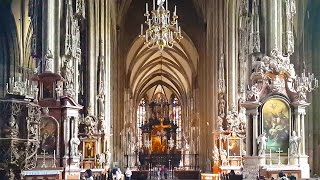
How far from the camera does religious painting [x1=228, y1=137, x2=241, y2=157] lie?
36125mm

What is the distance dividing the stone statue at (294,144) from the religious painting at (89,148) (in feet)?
43.2

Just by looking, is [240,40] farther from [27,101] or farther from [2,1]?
[27,101]

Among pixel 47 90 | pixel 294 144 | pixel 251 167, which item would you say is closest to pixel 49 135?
pixel 47 90

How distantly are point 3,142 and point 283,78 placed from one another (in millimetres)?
14678

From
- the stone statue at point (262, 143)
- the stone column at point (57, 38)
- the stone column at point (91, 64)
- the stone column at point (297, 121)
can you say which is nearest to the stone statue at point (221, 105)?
the stone column at point (91, 64)

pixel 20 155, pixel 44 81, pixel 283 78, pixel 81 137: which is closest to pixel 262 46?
pixel 283 78

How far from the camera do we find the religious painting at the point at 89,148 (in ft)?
110

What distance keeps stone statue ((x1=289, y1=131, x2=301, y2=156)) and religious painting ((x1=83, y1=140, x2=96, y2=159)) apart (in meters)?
13.2

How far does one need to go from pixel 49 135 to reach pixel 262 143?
8.10 metres

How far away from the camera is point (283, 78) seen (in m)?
23.9

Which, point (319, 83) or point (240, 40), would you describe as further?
point (240, 40)

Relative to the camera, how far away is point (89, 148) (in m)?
33.7

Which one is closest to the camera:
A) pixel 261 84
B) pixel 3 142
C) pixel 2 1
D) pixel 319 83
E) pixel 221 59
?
pixel 3 142

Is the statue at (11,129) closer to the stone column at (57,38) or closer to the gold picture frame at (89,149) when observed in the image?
the stone column at (57,38)
